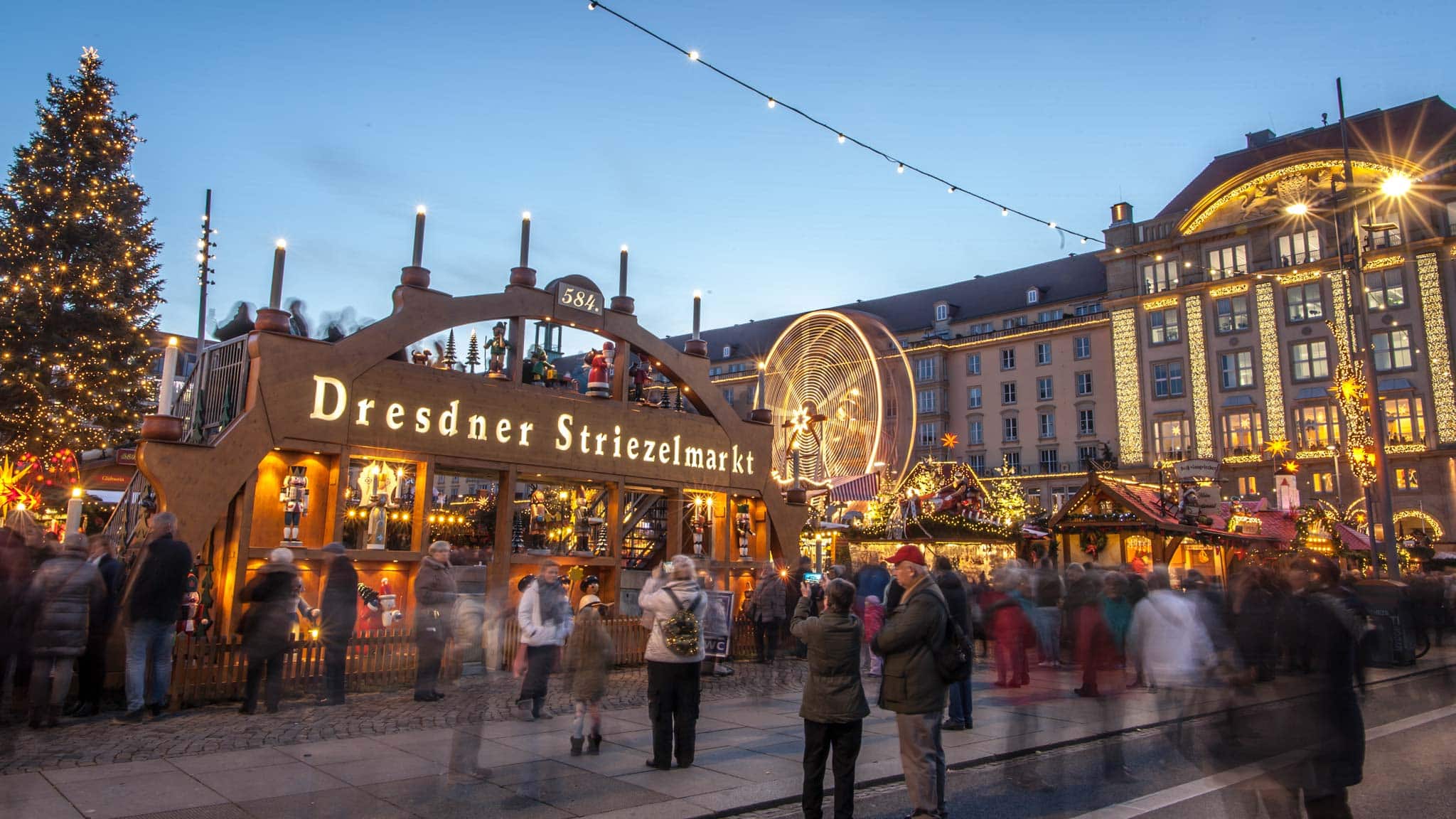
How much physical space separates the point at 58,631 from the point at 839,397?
16026 millimetres

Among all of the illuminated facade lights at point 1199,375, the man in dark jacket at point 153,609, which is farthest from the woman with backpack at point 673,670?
the illuminated facade lights at point 1199,375

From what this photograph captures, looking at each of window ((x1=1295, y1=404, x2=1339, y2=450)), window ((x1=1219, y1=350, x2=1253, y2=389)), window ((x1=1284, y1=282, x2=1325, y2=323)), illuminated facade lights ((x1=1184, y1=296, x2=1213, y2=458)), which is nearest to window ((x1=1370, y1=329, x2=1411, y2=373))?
window ((x1=1284, y1=282, x2=1325, y2=323))

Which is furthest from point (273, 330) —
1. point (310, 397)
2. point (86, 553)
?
point (86, 553)

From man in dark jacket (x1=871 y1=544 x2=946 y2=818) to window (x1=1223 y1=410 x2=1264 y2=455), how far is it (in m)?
57.7

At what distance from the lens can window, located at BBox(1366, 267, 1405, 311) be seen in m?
52.2

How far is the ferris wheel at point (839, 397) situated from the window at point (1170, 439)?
43887 millimetres

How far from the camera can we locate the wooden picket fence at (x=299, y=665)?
1028cm

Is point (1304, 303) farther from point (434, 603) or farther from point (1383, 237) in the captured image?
point (434, 603)

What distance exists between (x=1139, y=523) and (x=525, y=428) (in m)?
16.1

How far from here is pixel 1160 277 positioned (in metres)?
61.5

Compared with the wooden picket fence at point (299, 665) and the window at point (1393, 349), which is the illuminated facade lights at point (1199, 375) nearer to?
the window at point (1393, 349)

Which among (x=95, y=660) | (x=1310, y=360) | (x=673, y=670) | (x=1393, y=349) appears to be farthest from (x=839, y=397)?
(x=1393, y=349)

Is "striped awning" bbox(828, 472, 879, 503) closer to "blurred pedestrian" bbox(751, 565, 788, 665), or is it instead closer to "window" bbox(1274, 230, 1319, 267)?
"blurred pedestrian" bbox(751, 565, 788, 665)

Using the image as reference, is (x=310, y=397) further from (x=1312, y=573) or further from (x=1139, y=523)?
(x=1139, y=523)
